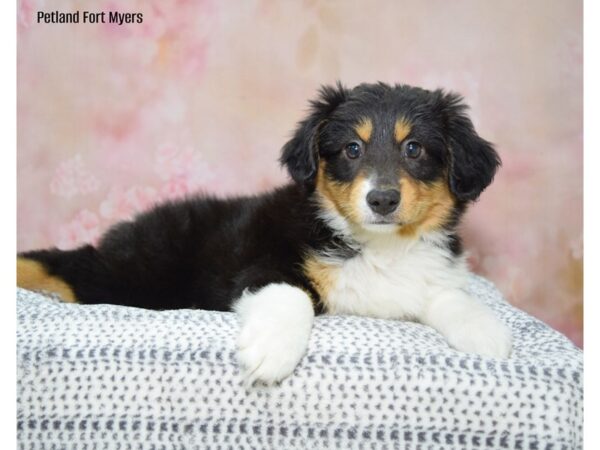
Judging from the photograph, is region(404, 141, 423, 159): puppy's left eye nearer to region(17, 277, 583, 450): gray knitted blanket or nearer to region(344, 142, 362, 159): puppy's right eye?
region(344, 142, 362, 159): puppy's right eye

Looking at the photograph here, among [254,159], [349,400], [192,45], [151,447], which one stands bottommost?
[151,447]

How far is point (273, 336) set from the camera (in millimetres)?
2205

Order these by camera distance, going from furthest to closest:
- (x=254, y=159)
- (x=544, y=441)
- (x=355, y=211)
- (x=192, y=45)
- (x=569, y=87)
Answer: (x=254, y=159) < (x=192, y=45) < (x=569, y=87) < (x=355, y=211) < (x=544, y=441)

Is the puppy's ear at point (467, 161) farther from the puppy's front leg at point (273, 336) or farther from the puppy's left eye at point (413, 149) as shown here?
the puppy's front leg at point (273, 336)

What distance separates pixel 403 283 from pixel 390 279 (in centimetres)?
7

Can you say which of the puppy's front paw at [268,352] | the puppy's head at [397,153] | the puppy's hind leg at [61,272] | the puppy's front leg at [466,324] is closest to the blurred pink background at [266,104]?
the puppy's hind leg at [61,272]

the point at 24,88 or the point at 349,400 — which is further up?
the point at 24,88

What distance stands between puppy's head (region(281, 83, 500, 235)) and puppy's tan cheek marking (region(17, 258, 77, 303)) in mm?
1360

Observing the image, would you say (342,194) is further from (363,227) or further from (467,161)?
(467,161)

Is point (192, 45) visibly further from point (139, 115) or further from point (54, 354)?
point (54, 354)

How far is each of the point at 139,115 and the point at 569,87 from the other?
284 centimetres

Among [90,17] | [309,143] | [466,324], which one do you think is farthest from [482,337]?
[90,17]

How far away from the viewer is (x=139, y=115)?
4324 mm
